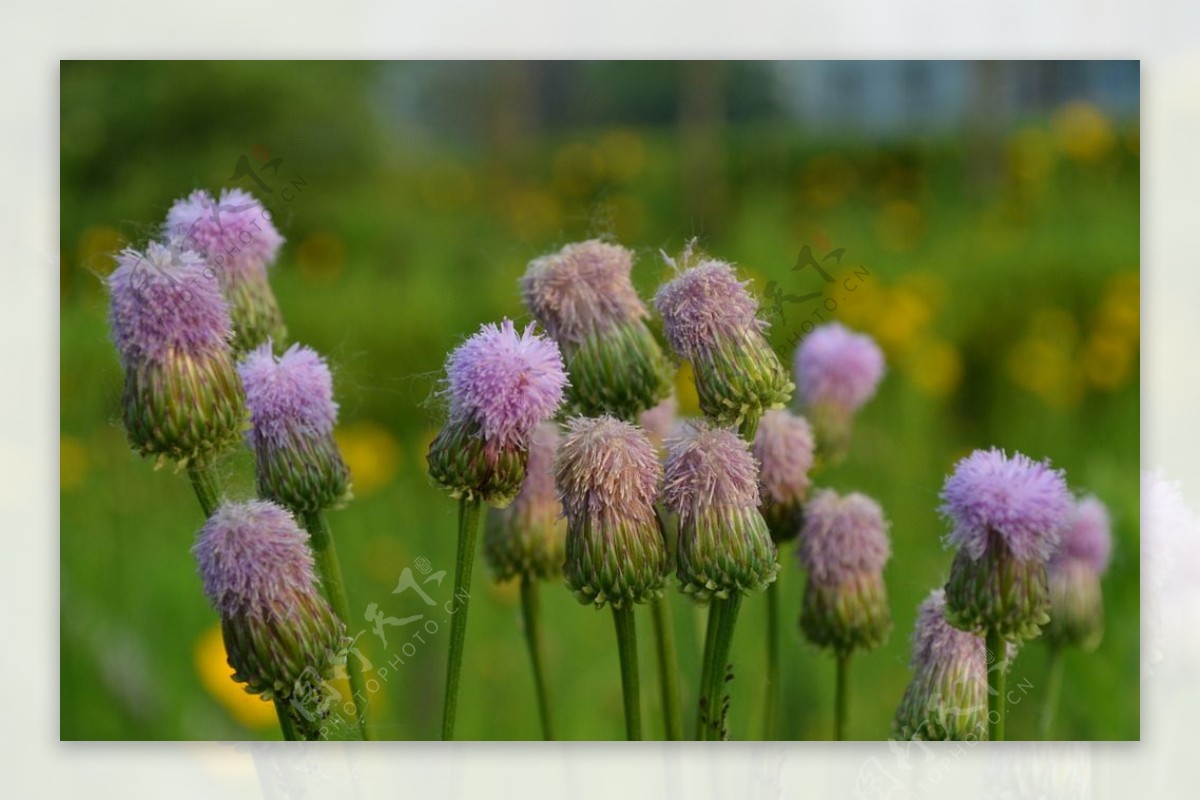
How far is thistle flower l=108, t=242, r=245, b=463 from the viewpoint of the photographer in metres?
0.99

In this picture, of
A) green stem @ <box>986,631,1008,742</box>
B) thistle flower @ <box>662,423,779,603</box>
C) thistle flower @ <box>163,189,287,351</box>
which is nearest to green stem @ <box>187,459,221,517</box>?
thistle flower @ <box>163,189,287,351</box>

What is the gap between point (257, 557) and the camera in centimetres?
101

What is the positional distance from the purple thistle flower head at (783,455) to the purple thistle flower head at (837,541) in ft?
0.09

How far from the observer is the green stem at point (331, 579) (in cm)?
105

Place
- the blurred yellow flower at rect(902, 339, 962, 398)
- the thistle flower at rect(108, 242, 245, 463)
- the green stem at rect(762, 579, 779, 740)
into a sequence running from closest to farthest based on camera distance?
the thistle flower at rect(108, 242, 245, 463) → the green stem at rect(762, 579, 779, 740) → the blurred yellow flower at rect(902, 339, 962, 398)

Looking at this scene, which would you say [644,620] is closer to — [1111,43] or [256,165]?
[256,165]

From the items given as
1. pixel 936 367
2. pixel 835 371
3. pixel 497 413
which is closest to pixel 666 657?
pixel 497 413

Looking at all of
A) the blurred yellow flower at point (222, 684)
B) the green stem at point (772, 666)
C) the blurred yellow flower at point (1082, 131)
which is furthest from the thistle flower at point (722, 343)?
the blurred yellow flower at point (222, 684)

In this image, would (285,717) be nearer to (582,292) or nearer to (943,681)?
(582,292)

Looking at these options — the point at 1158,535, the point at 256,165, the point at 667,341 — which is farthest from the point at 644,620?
the point at 256,165

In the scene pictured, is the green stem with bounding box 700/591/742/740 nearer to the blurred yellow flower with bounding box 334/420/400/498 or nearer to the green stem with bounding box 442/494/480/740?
the green stem with bounding box 442/494/480/740

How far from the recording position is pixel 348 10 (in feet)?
4.61

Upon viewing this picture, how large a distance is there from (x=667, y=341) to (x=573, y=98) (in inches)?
21.1

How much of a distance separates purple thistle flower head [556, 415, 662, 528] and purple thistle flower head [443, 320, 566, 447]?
0.04 meters
